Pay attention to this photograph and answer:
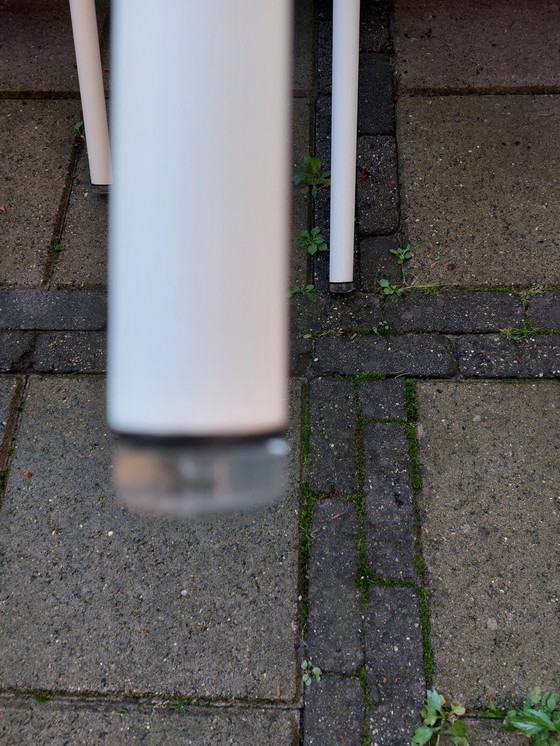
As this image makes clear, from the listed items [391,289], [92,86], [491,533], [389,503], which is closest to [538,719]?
[491,533]

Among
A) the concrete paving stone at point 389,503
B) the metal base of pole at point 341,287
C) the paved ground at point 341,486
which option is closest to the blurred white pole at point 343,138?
the metal base of pole at point 341,287

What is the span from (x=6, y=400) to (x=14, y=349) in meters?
0.17

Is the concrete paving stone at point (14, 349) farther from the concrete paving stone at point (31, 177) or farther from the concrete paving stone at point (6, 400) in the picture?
the concrete paving stone at point (31, 177)

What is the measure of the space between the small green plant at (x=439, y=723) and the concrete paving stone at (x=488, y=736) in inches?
0.5

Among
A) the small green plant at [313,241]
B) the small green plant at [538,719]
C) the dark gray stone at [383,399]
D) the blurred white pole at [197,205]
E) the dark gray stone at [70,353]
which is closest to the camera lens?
the blurred white pole at [197,205]

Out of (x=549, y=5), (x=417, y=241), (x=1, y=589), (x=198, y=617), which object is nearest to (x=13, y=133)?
(x=417, y=241)

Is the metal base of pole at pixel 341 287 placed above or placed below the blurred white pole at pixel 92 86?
below

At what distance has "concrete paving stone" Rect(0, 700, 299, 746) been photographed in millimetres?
1442

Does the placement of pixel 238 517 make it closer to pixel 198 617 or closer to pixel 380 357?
pixel 198 617

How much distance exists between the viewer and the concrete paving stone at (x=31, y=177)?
7.21ft

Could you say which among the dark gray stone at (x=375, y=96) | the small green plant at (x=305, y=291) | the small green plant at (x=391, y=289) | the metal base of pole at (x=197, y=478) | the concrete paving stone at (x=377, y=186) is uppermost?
the dark gray stone at (x=375, y=96)

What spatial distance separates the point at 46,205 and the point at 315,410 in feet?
3.82

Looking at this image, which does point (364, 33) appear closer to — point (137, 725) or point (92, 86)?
point (92, 86)

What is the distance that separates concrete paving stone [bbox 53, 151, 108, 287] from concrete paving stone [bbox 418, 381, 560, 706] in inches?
42.0
